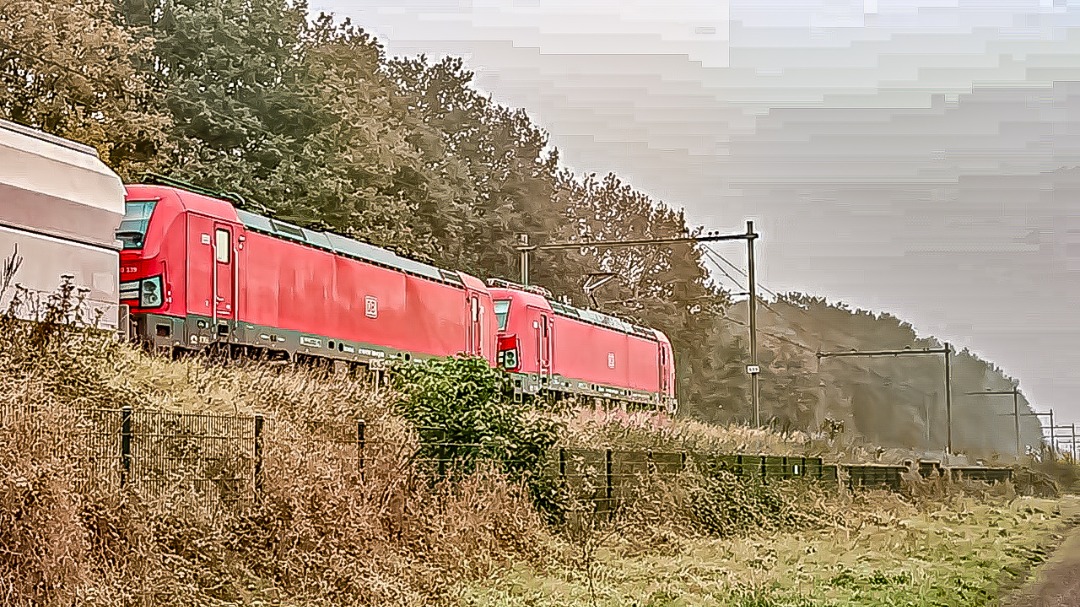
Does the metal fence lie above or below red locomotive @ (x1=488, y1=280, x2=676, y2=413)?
below

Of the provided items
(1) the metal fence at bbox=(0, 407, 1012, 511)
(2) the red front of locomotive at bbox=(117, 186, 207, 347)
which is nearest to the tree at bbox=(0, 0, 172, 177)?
(2) the red front of locomotive at bbox=(117, 186, 207, 347)

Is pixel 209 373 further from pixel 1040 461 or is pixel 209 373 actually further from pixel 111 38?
pixel 1040 461

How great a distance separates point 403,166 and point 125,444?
40392 mm

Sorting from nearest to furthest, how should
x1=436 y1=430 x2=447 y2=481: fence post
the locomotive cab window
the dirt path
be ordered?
the dirt path, x1=436 y1=430 x2=447 y2=481: fence post, the locomotive cab window

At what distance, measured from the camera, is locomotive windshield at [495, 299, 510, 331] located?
1475 inches

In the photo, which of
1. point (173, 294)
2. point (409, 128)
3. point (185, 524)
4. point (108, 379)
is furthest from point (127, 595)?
point (409, 128)

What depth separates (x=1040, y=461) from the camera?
192ft

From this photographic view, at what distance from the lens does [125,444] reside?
1328cm

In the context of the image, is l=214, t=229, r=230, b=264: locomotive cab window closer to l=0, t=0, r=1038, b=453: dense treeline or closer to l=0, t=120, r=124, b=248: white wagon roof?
l=0, t=120, r=124, b=248: white wagon roof

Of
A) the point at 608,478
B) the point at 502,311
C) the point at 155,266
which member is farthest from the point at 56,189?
the point at 502,311

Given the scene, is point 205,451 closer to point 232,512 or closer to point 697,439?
point 232,512

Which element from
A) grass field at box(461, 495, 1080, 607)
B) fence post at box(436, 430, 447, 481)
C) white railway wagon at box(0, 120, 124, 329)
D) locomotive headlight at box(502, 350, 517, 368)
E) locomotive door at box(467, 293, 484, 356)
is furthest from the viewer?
locomotive headlight at box(502, 350, 517, 368)

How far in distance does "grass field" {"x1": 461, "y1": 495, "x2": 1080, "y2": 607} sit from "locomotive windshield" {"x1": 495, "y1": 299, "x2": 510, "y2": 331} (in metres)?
12.7

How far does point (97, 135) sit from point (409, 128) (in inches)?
1027
